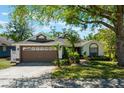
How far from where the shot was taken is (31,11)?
80.2 ft

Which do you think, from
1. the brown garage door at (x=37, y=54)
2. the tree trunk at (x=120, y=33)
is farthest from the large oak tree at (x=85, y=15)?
the brown garage door at (x=37, y=54)

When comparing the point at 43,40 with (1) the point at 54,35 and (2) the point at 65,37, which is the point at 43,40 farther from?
(1) the point at 54,35

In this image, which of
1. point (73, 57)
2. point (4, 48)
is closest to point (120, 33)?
point (73, 57)

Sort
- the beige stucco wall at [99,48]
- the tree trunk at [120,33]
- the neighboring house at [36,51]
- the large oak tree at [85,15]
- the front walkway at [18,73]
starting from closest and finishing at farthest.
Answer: the front walkway at [18,73]
the large oak tree at [85,15]
the tree trunk at [120,33]
the neighboring house at [36,51]
the beige stucco wall at [99,48]

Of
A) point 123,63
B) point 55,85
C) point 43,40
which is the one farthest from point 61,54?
point 55,85

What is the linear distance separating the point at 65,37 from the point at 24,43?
634cm

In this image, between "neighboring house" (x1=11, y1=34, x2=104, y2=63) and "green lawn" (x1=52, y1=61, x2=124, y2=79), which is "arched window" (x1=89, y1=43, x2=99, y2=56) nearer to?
"neighboring house" (x1=11, y1=34, x2=104, y2=63)

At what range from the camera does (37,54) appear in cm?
3703

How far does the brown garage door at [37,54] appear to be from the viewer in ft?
120

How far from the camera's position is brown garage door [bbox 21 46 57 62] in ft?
120

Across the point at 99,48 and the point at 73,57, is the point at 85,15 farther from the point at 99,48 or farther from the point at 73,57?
the point at 99,48

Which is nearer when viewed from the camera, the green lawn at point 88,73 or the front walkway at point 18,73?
the front walkway at point 18,73

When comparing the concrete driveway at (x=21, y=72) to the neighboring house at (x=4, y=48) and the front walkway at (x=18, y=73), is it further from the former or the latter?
the neighboring house at (x=4, y=48)
